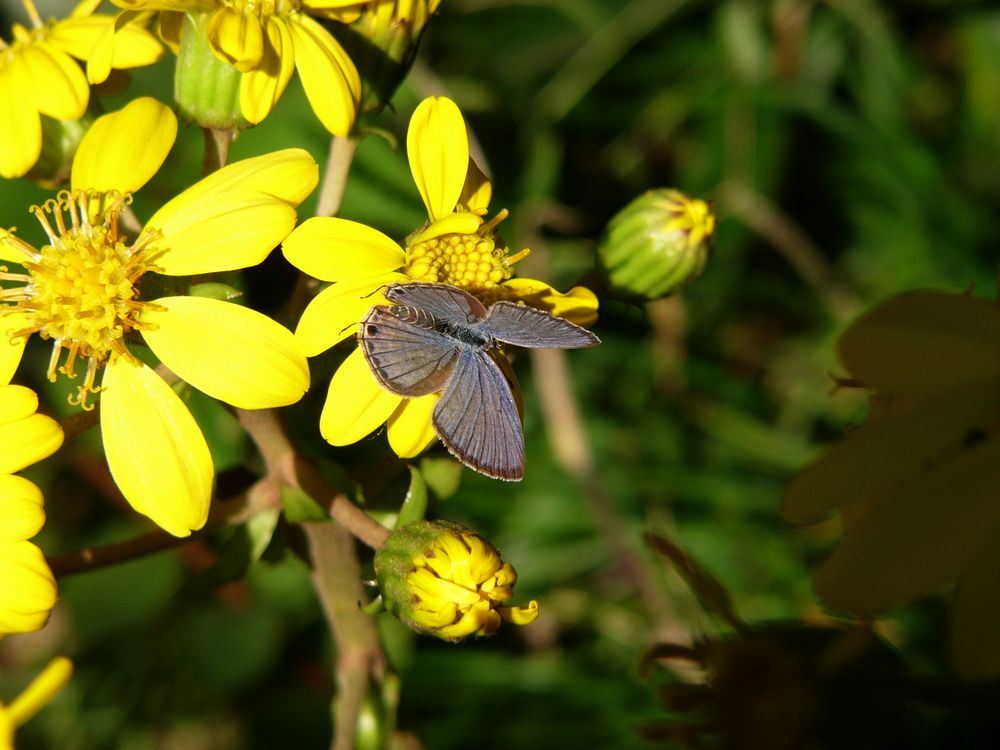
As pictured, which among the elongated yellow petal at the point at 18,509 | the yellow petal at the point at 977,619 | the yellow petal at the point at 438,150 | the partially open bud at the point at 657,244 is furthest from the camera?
the partially open bud at the point at 657,244

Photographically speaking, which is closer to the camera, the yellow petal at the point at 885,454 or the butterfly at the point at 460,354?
the yellow petal at the point at 885,454

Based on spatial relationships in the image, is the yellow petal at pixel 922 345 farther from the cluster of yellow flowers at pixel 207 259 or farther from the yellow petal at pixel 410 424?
the yellow petal at pixel 410 424

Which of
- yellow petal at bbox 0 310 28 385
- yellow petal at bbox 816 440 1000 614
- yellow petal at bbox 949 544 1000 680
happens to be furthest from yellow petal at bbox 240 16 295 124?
yellow petal at bbox 949 544 1000 680

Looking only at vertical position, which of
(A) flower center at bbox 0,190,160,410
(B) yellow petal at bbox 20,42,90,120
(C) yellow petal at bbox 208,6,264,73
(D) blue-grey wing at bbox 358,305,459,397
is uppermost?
(C) yellow petal at bbox 208,6,264,73

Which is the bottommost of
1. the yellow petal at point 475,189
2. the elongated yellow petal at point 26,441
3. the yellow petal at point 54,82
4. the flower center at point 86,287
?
the elongated yellow petal at point 26,441

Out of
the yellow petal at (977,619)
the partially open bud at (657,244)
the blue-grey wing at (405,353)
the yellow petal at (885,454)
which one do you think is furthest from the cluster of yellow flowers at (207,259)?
the yellow petal at (977,619)

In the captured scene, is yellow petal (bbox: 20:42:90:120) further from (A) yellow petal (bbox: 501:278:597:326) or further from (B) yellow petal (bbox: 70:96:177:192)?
(A) yellow petal (bbox: 501:278:597:326)

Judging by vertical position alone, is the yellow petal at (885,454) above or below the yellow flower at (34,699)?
above

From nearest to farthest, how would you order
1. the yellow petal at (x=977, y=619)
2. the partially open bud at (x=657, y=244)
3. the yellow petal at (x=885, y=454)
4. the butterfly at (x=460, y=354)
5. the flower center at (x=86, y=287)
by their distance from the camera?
the yellow petal at (x=977, y=619) < the yellow petal at (x=885, y=454) < the butterfly at (x=460, y=354) < the flower center at (x=86, y=287) < the partially open bud at (x=657, y=244)
